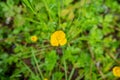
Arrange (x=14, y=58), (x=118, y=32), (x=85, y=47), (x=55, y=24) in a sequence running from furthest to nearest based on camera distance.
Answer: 1. (x=118, y=32)
2. (x=85, y=47)
3. (x=14, y=58)
4. (x=55, y=24)

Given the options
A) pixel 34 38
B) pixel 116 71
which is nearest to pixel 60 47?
pixel 34 38

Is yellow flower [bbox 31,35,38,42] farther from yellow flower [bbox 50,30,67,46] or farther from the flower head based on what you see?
yellow flower [bbox 50,30,67,46]

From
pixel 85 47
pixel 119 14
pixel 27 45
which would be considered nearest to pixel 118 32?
pixel 119 14

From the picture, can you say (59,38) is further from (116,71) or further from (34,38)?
(116,71)

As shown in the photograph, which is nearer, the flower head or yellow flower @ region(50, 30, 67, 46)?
yellow flower @ region(50, 30, 67, 46)

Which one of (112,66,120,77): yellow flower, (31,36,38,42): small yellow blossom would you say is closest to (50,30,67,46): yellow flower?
(31,36,38,42): small yellow blossom

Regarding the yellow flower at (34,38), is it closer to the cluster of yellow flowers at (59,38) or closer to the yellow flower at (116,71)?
the cluster of yellow flowers at (59,38)

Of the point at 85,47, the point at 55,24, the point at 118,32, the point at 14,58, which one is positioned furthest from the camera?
the point at 118,32

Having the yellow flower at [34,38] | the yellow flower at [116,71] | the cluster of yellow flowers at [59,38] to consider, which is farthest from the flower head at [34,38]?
the yellow flower at [116,71]

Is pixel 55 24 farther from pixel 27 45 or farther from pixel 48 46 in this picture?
pixel 27 45
